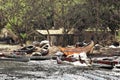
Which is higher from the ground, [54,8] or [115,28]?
[54,8]

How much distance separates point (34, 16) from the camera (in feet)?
303

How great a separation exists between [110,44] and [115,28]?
22.3ft

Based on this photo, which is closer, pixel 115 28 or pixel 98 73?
pixel 98 73

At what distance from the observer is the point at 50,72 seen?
54.8 meters

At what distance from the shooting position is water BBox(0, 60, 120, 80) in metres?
49.4

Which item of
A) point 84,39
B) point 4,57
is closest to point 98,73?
point 4,57

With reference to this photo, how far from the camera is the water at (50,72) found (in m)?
49.4

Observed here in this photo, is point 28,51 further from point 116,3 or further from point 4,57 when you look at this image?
point 116,3

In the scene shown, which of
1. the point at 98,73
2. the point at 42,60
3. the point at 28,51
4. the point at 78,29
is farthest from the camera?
the point at 78,29

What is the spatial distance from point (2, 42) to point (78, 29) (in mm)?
23660

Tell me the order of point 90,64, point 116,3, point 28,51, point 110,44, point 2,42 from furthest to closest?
point 2,42, point 110,44, point 116,3, point 28,51, point 90,64

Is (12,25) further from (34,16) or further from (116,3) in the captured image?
(116,3)

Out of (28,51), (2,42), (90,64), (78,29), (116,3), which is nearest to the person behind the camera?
(90,64)

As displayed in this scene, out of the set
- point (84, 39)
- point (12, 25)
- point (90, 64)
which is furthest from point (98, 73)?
point (84, 39)
